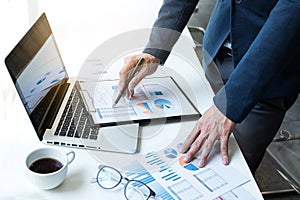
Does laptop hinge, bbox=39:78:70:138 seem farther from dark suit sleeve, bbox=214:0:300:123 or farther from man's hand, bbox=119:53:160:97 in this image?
dark suit sleeve, bbox=214:0:300:123

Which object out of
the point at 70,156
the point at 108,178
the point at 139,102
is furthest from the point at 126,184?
the point at 139,102

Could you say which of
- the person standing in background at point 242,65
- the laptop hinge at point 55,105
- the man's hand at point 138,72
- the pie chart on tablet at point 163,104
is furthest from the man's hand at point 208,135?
the laptop hinge at point 55,105

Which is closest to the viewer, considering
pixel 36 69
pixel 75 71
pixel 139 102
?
pixel 36 69

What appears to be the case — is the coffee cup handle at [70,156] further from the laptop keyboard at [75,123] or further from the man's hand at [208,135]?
the man's hand at [208,135]

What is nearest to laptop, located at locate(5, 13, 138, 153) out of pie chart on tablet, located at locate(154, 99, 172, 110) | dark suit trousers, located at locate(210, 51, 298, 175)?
pie chart on tablet, located at locate(154, 99, 172, 110)

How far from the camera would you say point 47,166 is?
847 mm

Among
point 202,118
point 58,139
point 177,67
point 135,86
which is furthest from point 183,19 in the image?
point 58,139

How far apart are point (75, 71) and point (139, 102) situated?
0.90ft

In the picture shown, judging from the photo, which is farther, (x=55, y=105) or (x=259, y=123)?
(x=259, y=123)

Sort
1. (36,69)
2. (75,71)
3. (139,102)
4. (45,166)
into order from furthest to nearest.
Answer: (75,71) < (139,102) < (36,69) < (45,166)

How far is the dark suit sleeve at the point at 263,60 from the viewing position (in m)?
0.96

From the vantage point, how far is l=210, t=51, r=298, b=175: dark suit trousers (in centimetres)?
123

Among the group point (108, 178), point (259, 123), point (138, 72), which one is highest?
point (138, 72)

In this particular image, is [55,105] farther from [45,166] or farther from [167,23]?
[167,23]
